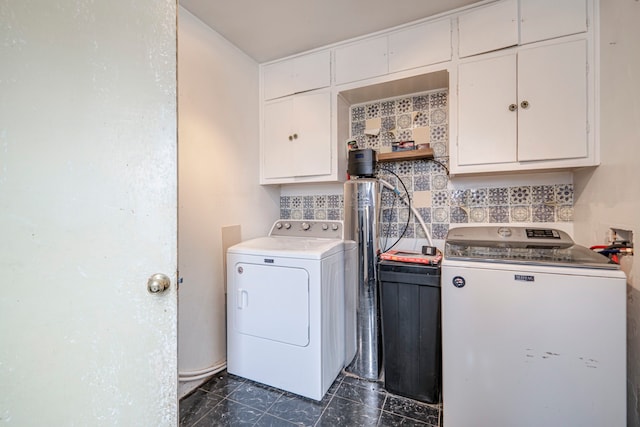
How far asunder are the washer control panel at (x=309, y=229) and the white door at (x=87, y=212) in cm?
133

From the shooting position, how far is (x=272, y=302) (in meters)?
1.69

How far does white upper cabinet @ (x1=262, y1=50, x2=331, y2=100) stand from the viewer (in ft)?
6.85

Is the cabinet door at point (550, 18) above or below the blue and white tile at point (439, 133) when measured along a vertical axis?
above

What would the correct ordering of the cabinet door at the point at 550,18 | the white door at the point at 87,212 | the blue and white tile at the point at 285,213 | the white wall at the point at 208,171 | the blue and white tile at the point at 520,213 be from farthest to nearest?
1. the blue and white tile at the point at 285,213
2. the blue and white tile at the point at 520,213
3. the white wall at the point at 208,171
4. the cabinet door at the point at 550,18
5. the white door at the point at 87,212

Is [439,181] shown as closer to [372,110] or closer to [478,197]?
[478,197]

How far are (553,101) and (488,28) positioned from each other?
593 mm

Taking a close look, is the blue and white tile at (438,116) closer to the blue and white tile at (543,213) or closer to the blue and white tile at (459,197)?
the blue and white tile at (459,197)

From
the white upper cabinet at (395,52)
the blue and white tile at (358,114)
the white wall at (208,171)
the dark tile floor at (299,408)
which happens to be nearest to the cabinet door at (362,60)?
the white upper cabinet at (395,52)

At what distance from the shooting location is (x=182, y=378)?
5.50 ft

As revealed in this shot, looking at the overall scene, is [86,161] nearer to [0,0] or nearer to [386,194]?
[0,0]

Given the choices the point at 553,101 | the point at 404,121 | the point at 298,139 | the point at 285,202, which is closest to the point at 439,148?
the point at 404,121

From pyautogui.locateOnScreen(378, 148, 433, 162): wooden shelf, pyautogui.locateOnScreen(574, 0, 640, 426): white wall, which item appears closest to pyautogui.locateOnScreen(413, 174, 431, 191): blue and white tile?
pyautogui.locateOnScreen(378, 148, 433, 162): wooden shelf

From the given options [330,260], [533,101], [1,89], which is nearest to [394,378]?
[330,260]

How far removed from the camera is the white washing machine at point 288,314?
5.23ft
